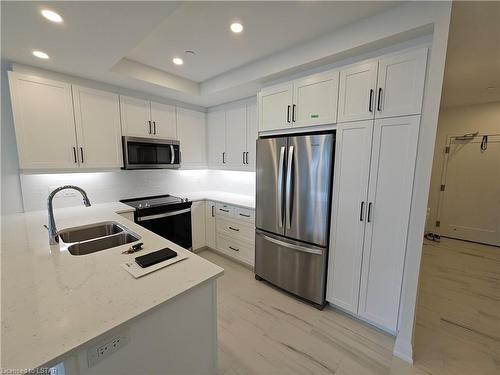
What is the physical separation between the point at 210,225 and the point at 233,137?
4.82ft

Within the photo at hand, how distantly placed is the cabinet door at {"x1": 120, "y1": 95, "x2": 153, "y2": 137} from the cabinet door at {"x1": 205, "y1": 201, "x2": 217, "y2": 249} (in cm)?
138

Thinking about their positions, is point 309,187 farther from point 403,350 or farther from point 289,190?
point 403,350

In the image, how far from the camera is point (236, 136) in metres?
3.33

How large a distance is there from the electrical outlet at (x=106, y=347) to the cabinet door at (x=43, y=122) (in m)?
2.33

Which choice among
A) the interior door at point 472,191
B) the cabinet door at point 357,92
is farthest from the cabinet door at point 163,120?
the interior door at point 472,191

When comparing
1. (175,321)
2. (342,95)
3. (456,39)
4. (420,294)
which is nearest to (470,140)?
(456,39)

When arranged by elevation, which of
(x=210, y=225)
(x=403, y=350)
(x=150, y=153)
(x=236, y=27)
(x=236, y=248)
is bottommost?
(x=403, y=350)

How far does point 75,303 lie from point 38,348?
0.22 meters

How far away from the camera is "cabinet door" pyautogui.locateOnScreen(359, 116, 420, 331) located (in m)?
1.69

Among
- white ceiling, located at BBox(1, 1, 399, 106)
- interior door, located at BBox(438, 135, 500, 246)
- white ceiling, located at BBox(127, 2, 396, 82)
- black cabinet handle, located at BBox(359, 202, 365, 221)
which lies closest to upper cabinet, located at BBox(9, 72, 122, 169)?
white ceiling, located at BBox(1, 1, 399, 106)

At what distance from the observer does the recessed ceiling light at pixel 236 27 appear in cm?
179

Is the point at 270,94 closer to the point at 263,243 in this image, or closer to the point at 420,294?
the point at 263,243

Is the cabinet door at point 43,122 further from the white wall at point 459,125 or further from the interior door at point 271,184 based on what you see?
the white wall at point 459,125

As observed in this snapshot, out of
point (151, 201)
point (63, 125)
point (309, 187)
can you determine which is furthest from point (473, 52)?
point (63, 125)
